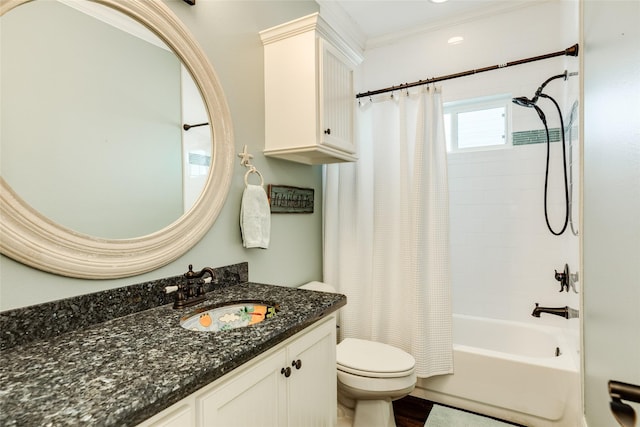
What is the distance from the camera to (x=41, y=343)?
86 cm

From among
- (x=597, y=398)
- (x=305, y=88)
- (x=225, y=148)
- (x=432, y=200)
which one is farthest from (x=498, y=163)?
(x=225, y=148)

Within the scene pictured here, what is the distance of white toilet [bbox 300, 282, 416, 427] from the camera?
1.57 m

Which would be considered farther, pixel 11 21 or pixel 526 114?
pixel 526 114

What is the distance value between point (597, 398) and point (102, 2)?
1.99m

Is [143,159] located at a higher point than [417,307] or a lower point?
higher

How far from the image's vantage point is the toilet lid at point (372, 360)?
1586mm

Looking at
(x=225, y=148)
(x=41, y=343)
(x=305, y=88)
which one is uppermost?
(x=305, y=88)

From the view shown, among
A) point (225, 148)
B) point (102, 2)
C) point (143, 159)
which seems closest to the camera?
point (102, 2)

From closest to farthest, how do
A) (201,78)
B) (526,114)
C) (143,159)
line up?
(143,159)
(201,78)
(526,114)

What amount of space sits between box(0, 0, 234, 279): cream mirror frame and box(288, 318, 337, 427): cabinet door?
25.3 inches

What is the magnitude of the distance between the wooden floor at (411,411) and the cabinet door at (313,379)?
79cm

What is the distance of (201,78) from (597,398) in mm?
1808

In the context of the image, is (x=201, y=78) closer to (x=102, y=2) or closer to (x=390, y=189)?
(x=102, y=2)

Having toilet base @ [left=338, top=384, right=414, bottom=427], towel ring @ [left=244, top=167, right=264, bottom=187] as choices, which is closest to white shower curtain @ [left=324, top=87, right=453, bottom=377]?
toilet base @ [left=338, top=384, right=414, bottom=427]
